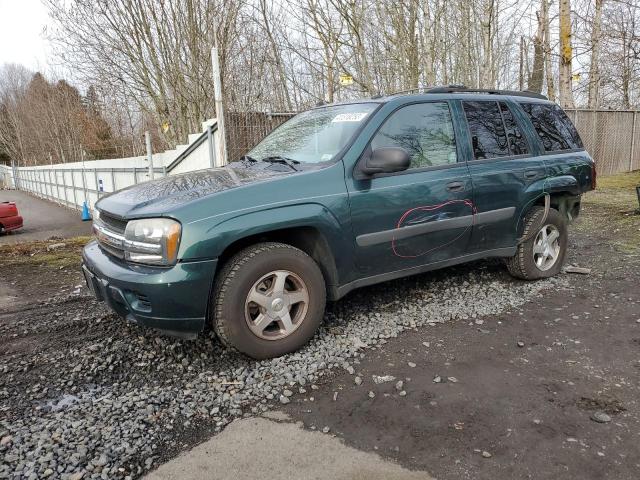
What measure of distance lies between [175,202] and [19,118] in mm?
55115

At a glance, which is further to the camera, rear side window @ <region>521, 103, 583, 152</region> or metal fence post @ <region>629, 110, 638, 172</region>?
metal fence post @ <region>629, 110, 638, 172</region>

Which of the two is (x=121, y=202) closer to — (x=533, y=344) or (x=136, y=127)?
(x=533, y=344)

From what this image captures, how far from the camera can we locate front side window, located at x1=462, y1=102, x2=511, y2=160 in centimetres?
423

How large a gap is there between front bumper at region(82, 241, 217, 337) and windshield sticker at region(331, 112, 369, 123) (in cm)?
167

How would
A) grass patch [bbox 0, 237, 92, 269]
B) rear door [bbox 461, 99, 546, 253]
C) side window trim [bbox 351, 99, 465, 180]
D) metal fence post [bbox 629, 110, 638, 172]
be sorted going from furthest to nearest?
metal fence post [bbox 629, 110, 638, 172]
grass patch [bbox 0, 237, 92, 269]
rear door [bbox 461, 99, 546, 253]
side window trim [bbox 351, 99, 465, 180]

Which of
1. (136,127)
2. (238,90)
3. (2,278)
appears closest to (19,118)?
(136,127)

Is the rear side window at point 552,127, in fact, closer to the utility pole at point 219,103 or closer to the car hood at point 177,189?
the car hood at point 177,189

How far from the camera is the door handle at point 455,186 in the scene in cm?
391

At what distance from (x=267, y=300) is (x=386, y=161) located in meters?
1.30

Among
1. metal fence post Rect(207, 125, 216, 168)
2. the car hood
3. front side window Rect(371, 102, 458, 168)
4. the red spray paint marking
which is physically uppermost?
metal fence post Rect(207, 125, 216, 168)

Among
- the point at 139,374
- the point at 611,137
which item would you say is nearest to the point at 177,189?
the point at 139,374

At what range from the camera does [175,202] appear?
301 cm

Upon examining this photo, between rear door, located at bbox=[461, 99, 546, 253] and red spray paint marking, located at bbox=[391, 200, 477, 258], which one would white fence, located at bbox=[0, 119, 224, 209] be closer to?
rear door, located at bbox=[461, 99, 546, 253]

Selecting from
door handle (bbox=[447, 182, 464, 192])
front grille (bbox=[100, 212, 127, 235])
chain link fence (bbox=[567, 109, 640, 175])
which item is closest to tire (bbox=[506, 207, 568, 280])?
door handle (bbox=[447, 182, 464, 192])
